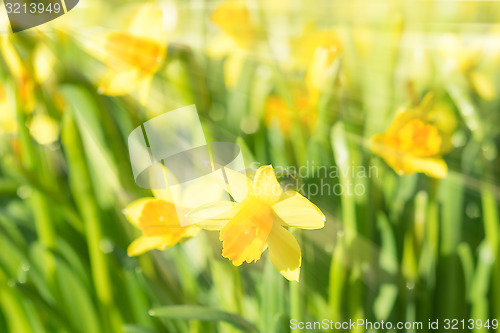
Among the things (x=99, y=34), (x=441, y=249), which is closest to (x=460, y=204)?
(x=441, y=249)

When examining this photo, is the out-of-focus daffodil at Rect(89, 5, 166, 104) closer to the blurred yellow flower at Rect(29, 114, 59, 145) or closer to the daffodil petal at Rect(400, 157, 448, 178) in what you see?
the blurred yellow flower at Rect(29, 114, 59, 145)

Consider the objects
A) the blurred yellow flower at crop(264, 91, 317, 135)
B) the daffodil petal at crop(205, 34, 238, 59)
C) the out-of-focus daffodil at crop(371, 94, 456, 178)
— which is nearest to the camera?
the out-of-focus daffodil at crop(371, 94, 456, 178)

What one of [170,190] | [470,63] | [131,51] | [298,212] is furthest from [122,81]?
[470,63]

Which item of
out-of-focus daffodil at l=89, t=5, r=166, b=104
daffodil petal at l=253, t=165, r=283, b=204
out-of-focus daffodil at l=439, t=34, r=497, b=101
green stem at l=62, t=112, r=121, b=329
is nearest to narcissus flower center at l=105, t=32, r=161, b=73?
out-of-focus daffodil at l=89, t=5, r=166, b=104

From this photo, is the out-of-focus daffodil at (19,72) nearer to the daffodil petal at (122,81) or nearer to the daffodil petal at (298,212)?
the daffodil petal at (122,81)

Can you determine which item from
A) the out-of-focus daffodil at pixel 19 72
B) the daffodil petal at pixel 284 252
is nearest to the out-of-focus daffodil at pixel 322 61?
the daffodil petal at pixel 284 252

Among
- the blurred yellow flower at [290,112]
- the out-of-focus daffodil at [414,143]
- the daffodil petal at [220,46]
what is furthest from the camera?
the daffodil petal at [220,46]

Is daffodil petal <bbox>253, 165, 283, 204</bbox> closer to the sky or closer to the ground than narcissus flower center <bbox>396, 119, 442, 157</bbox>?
closer to the sky
